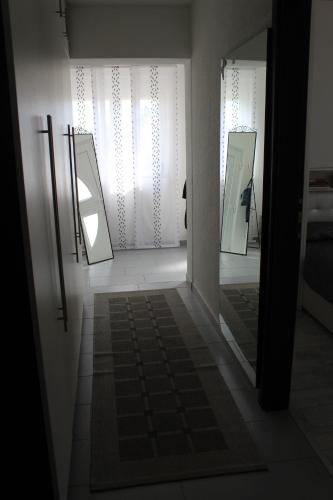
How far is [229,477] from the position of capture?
80.7 inches

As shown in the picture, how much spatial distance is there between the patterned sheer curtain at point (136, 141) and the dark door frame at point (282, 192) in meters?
3.88

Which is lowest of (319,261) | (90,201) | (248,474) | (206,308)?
(248,474)

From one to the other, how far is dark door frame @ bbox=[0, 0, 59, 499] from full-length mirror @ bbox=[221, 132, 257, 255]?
1763 millimetres

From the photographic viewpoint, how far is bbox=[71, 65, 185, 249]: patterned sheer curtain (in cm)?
582

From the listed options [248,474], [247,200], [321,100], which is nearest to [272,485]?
[248,474]

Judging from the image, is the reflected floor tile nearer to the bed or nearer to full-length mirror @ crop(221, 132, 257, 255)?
full-length mirror @ crop(221, 132, 257, 255)

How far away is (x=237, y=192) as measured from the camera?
10.1 ft

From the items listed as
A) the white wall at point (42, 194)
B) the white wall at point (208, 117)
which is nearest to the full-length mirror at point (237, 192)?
the white wall at point (208, 117)

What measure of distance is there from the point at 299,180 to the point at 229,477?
1.40m

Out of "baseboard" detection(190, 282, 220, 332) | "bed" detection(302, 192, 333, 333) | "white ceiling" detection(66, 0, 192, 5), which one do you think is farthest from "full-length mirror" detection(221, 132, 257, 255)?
"white ceiling" detection(66, 0, 192, 5)

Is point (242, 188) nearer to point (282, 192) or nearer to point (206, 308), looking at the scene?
point (282, 192)

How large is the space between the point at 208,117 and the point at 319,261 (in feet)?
4.61

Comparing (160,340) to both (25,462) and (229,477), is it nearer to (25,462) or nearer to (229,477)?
(229,477)

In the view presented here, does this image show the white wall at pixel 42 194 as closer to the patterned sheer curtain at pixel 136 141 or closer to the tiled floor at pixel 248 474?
the tiled floor at pixel 248 474
